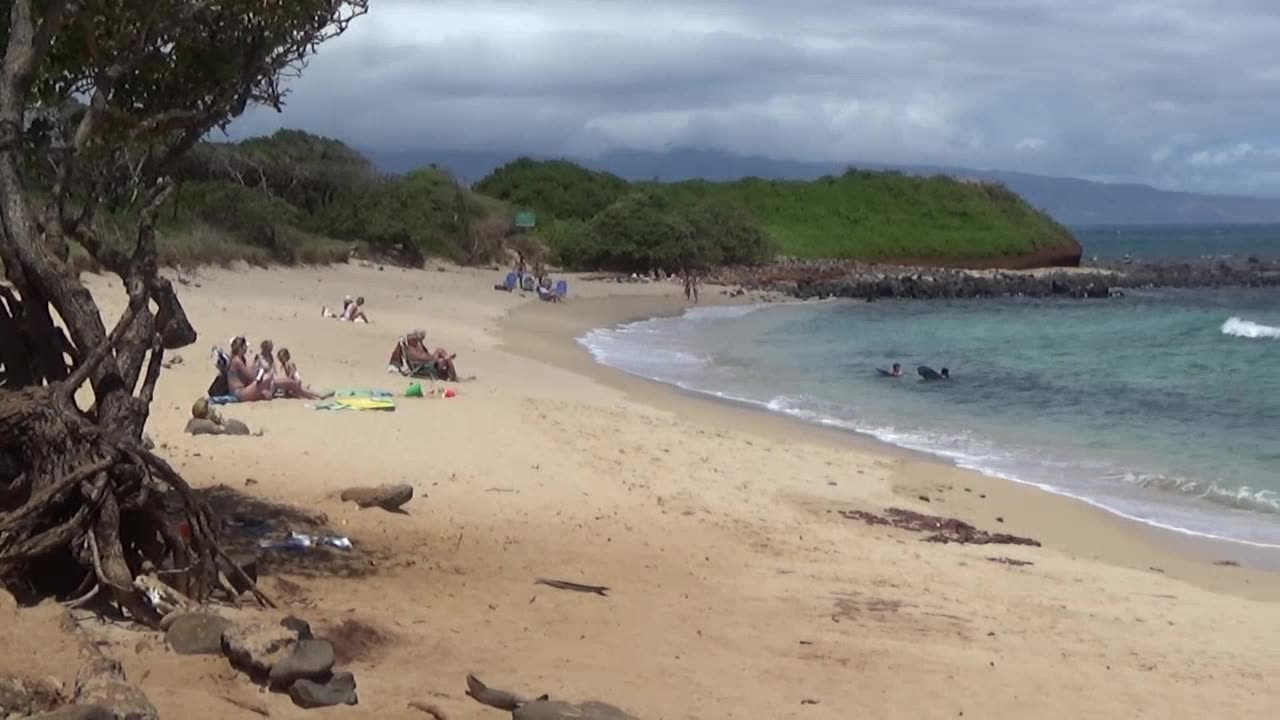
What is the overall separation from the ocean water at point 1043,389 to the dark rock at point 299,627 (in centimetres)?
953

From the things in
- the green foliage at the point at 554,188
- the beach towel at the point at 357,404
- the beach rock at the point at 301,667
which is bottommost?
the beach towel at the point at 357,404

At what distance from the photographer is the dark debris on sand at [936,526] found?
479 inches

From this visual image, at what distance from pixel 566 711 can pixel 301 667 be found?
3.59 feet

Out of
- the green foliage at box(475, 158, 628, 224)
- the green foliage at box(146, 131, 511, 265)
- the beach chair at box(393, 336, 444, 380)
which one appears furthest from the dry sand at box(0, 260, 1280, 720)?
the green foliage at box(475, 158, 628, 224)

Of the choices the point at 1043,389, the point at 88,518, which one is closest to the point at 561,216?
the point at 1043,389

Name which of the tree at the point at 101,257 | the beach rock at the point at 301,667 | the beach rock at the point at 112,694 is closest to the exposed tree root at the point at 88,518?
the tree at the point at 101,257

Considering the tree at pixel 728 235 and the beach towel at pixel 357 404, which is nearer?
the beach towel at pixel 357 404

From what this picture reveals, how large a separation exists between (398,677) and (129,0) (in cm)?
395

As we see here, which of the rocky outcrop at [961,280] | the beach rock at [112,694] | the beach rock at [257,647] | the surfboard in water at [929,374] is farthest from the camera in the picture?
the rocky outcrop at [961,280]

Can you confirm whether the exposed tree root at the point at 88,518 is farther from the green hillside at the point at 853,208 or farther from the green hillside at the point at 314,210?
the green hillside at the point at 853,208

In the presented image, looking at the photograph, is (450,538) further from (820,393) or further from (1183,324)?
(1183,324)

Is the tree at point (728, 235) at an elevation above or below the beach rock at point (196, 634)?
above

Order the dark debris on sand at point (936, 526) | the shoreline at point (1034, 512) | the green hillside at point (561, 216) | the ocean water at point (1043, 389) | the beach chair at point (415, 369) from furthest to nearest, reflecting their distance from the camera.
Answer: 1. the green hillside at point (561, 216)
2. the beach chair at point (415, 369)
3. the ocean water at point (1043, 389)
4. the dark debris on sand at point (936, 526)
5. the shoreline at point (1034, 512)

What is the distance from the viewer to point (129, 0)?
7887 mm
